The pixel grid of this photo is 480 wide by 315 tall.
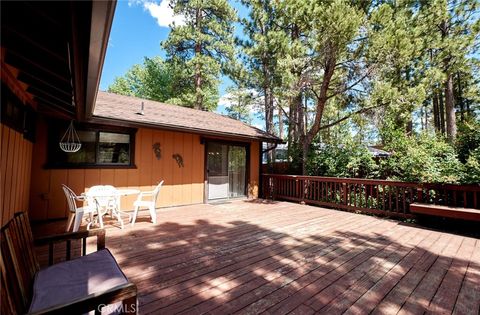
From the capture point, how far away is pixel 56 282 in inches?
64.2

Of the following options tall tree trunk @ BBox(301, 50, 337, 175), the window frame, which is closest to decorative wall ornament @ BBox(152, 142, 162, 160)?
the window frame

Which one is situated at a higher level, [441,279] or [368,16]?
[368,16]

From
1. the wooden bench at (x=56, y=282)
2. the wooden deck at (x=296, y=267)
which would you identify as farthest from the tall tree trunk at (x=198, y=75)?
the wooden bench at (x=56, y=282)

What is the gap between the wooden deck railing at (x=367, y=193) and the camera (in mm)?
4434

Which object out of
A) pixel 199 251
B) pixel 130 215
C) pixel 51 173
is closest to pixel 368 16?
pixel 199 251

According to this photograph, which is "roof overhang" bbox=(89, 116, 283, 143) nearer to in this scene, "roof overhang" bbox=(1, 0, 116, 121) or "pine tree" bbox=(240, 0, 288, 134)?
Result: "pine tree" bbox=(240, 0, 288, 134)

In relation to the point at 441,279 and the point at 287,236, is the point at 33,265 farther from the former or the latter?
the point at 441,279

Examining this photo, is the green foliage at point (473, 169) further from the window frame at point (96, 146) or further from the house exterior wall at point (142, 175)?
the window frame at point (96, 146)

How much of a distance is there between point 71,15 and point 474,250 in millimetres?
5115

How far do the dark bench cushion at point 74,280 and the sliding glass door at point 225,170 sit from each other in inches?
191

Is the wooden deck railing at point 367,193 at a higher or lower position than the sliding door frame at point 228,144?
lower

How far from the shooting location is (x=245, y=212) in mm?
5555

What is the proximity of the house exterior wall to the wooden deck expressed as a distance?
0.69 meters

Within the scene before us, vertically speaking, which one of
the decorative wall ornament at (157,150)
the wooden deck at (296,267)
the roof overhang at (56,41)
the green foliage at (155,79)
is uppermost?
the green foliage at (155,79)
